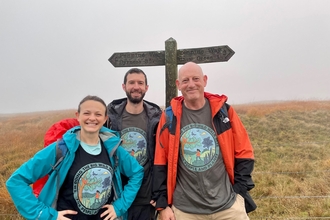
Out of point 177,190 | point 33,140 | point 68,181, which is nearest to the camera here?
point 68,181

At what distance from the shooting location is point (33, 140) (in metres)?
14.2

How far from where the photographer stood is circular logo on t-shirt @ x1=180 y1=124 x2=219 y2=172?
2443 millimetres

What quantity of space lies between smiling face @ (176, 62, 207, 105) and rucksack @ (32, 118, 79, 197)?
1.21m

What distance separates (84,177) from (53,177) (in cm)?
26

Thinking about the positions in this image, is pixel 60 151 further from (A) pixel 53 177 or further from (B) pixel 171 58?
(B) pixel 171 58

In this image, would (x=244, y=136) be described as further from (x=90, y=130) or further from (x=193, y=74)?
(x=90, y=130)

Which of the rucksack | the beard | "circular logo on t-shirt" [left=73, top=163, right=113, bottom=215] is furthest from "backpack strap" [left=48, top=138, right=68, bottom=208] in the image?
the beard

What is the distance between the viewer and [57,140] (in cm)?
227

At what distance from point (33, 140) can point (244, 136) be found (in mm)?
14425

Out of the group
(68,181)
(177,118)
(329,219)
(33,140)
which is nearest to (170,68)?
(177,118)

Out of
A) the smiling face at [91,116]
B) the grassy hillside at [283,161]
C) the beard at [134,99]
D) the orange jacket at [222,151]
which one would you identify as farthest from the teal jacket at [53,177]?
the grassy hillside at [283,161]

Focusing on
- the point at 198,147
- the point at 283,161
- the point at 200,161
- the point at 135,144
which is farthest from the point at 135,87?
the point at 283,161

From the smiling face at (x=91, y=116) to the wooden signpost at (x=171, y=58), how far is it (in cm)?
115

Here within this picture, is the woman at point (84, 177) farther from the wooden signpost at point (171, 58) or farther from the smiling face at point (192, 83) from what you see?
the wooden signpost at point (171, 58)
